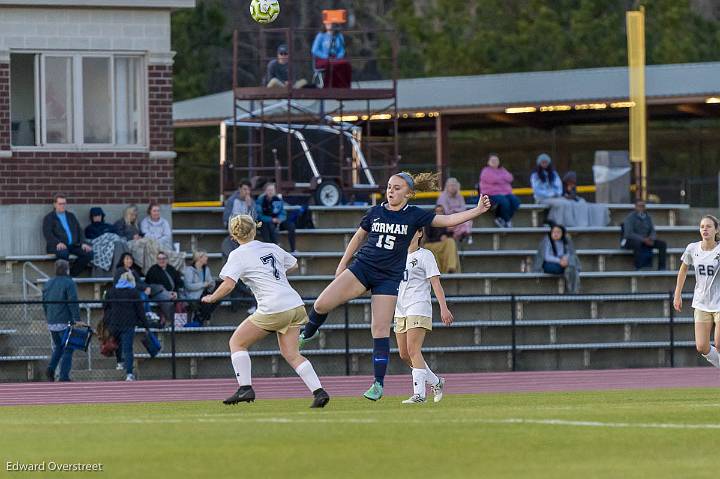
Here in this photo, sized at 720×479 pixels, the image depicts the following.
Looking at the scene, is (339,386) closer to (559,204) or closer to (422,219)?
(422,219)

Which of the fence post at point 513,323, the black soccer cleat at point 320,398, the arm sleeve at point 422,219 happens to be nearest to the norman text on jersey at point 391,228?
the arm sleeve at point 422,219

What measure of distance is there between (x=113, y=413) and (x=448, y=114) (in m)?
24.0

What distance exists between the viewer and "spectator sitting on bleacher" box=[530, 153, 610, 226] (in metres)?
31.4

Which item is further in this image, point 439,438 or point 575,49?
point 575,49

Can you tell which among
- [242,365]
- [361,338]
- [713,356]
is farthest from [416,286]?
[361,338]

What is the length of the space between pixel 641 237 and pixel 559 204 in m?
2.00

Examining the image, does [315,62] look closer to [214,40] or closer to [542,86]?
[542,86]

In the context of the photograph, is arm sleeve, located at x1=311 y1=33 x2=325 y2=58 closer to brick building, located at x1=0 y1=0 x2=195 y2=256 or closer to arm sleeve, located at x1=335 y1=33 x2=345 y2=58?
arm sleeve, located at x1=335 y1=33 x2=345 y2=58

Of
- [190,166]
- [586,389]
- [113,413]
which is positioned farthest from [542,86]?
[113,413]

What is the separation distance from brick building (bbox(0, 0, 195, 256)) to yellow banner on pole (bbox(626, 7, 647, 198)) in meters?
10.5

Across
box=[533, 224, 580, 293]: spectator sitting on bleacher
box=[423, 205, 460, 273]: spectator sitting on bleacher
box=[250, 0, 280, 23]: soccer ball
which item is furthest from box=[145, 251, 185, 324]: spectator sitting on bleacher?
box=[533, 224, 580, 293]: spectator sitting on bleacher

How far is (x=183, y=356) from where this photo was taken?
84.4 feet

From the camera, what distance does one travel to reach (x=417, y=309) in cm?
1611

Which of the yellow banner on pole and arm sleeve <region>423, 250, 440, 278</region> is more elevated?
the yellow banner on pole
